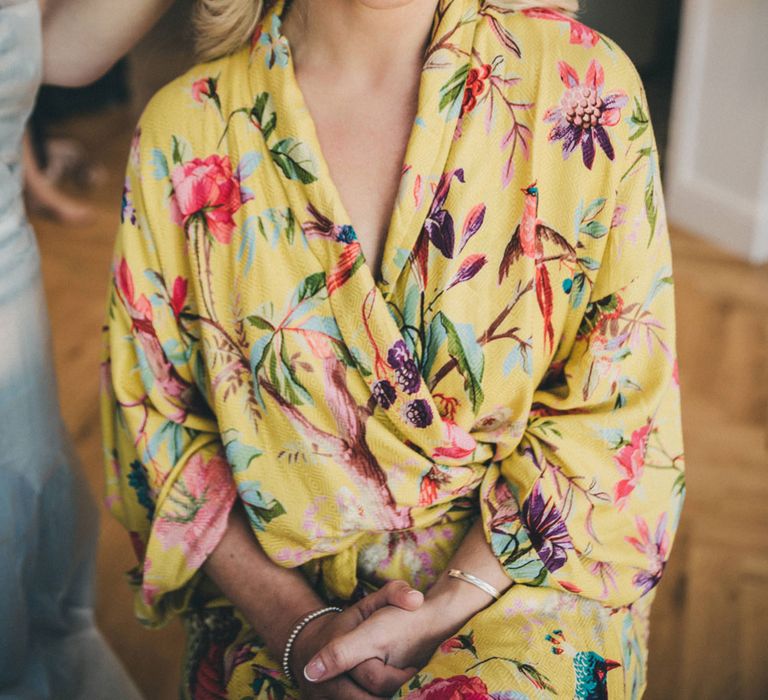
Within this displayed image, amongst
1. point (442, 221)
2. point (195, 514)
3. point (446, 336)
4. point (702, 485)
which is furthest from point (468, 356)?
point (702, 485)

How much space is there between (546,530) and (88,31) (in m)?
0.70

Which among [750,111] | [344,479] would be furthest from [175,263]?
[750,111]

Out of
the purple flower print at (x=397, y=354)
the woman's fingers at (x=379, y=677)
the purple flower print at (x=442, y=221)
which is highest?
the purple flower print at (x=442, y=221)

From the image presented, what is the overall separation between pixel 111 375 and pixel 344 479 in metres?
0.29

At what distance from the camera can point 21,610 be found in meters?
1.10

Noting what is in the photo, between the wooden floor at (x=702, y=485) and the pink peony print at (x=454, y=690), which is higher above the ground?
the pink peony print at (x=454, y=690)

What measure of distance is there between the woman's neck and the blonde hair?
0.12 feet

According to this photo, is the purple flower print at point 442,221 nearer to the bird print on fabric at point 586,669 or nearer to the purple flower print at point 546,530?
the purple flower print at point 546,530

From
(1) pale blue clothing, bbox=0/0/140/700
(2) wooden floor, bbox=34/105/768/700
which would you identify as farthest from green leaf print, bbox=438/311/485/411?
(2) wooden floor, bbox=34/105/768/700

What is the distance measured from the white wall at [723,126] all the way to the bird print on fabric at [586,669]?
79.7 inches

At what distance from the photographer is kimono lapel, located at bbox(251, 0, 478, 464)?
926mm

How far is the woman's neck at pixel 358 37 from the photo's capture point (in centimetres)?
95

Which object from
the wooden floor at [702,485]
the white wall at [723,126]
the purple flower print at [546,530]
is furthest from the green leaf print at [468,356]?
the white wall at [723,126]

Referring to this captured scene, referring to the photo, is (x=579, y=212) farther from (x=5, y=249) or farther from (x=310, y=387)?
(x=5, y=249)
